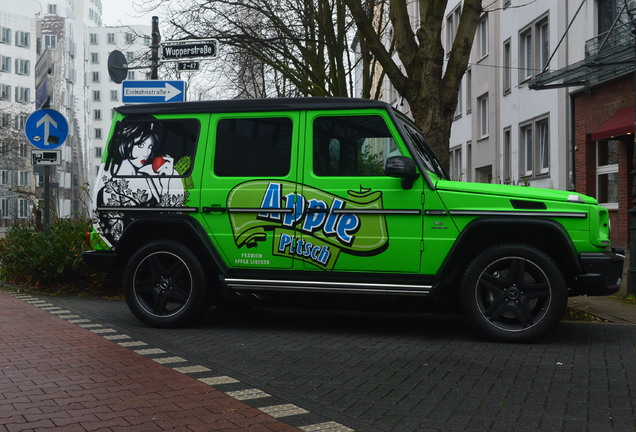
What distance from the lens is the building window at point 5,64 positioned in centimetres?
8188

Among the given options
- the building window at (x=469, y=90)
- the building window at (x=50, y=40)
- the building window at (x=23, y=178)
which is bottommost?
the building window at (x=23, y=178)

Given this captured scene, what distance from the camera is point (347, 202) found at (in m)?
7.99

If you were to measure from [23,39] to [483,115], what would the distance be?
60.1 metres

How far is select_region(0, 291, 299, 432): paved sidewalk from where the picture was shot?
4.89 meters

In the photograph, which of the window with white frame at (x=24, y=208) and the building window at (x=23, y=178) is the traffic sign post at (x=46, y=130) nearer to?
the window with white frame at (x=24, y=208)

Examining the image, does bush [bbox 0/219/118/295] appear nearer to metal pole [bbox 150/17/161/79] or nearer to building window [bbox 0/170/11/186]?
metal pole [bbox 150/17/161/79]

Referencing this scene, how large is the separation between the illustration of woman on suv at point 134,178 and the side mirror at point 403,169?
210cm

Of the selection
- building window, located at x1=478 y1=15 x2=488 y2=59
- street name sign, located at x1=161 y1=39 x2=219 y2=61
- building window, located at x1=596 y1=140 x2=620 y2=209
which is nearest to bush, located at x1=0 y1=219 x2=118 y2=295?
street name sign, located at x1=161 y1=39 x2=219 y2=61

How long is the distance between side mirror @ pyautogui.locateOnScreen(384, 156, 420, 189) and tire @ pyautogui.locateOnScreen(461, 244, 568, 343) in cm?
91

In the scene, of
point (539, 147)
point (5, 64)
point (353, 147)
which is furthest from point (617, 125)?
point (5, 64)

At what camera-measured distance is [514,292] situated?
25.1ft

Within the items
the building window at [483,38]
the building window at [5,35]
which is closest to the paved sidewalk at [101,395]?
the building window at [483,38]

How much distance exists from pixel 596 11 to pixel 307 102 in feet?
56.8

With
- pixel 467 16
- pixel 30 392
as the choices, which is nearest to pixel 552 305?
pixel 30 392
